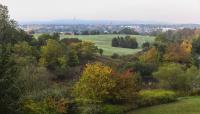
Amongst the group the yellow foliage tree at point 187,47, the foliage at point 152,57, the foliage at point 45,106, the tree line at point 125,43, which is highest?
the foliage at point 45,106

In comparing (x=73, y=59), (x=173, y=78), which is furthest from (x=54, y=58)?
(x=173, y=78)

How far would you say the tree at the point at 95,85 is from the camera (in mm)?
35719

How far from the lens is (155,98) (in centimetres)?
4200

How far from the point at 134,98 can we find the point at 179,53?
130ft

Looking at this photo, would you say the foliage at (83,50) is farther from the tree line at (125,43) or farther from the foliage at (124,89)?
the tree line at (125,43)

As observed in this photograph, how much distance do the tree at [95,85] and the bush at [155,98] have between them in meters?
5.17

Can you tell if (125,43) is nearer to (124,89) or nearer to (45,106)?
(124,89)

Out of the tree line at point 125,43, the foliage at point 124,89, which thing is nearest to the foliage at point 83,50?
the foliage at point 124,89

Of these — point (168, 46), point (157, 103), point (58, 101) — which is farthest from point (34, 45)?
point (58, 101)

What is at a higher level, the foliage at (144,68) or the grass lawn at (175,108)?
the grass lawn at (175,108)

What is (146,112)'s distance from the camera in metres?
36.9

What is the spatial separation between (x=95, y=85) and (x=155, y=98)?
28.1ft

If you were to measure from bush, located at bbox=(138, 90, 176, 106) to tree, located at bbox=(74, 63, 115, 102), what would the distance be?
5.17 m

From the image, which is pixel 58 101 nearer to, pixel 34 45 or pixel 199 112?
pixel 199 112
